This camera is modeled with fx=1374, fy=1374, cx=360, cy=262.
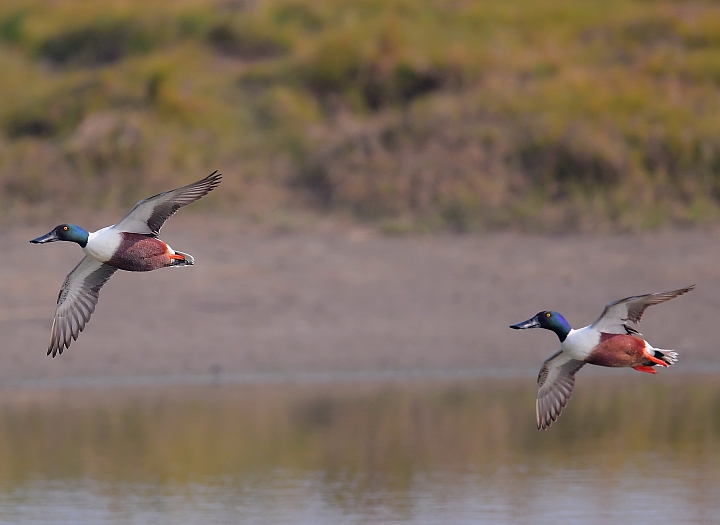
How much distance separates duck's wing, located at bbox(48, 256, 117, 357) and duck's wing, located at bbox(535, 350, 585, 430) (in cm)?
263

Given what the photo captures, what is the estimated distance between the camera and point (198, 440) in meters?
10.3

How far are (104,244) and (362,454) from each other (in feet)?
10.6

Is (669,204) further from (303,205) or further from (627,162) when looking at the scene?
(303,205)

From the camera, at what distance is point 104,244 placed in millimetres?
7422

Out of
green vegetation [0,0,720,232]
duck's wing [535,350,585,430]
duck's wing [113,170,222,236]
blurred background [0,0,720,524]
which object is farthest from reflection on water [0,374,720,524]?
green vegetation [0,0,720,232]

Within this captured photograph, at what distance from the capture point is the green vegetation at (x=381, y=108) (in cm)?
1449

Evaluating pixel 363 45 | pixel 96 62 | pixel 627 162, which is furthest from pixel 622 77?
pixel 96 62

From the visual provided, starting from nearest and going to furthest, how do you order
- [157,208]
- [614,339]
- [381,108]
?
[614,339], [157,208], [381,108]

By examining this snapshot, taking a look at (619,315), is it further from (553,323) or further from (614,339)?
(553,323)

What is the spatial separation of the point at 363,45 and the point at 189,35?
8.70ft

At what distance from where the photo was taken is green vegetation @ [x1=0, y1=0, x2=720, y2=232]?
571 inches

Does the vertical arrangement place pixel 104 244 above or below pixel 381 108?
below

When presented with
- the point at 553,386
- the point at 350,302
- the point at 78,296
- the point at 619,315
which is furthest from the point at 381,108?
the point at 619,315

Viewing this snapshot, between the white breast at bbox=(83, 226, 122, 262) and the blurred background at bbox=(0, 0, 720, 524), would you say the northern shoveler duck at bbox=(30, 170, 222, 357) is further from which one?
the blurred background at bbox=(0, 0, 720, 524)
